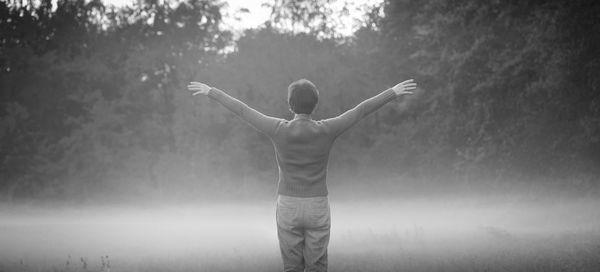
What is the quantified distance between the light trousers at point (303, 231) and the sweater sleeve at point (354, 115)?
0.57 metres

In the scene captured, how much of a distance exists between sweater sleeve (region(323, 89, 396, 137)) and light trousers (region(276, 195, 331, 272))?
573mm

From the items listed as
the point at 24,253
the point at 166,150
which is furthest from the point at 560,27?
the point at 166,150

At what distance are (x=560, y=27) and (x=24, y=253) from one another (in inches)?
564

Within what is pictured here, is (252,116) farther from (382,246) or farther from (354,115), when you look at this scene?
(382,246)

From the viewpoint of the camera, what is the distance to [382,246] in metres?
14.5

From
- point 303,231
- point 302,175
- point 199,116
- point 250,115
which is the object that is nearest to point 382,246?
point 303,231

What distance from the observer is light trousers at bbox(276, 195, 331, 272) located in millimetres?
5609

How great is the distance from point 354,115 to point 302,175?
64 centimetres

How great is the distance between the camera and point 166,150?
40469 mm

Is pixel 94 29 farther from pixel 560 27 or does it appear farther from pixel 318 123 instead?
pixel 318 123

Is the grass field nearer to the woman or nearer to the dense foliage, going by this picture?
the woman

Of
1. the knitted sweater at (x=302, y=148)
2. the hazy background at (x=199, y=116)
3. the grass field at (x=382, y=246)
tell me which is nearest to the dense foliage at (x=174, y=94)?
the hazy background at (x=199, y=116)

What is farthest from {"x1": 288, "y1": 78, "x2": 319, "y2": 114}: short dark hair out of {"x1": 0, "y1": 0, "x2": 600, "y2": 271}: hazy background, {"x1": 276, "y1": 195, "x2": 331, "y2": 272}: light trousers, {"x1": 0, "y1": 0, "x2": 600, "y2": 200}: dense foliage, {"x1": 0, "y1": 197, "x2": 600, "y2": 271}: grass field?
{"x1": 0, "y1": 0, "x2": 600, "y2": 200}: dense foliage

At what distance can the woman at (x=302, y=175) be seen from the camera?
561cm
